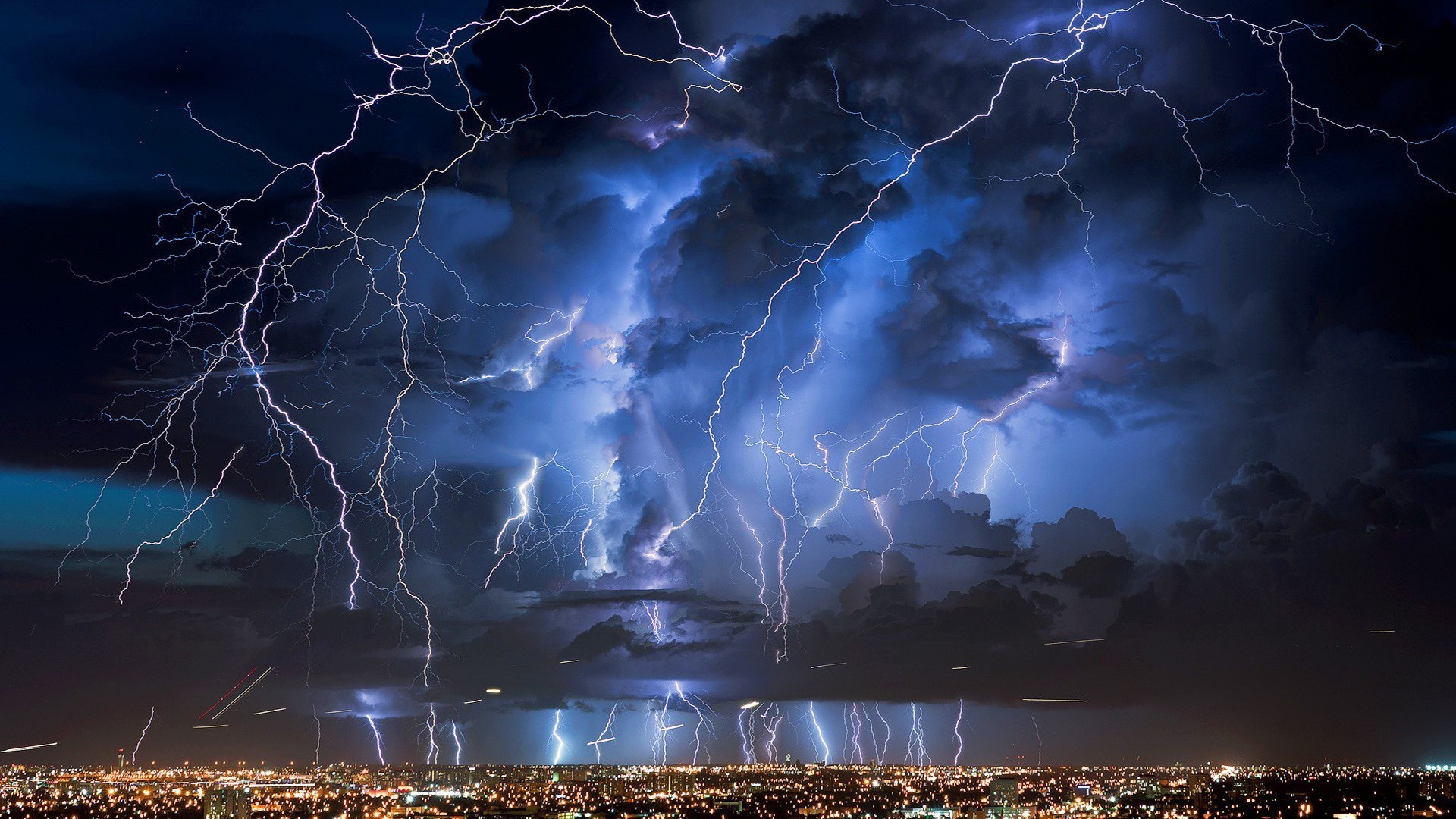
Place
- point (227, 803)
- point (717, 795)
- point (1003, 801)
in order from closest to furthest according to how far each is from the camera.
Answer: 1. point (227, 803)
2. point (1003, 801)
3. point (717, 795)

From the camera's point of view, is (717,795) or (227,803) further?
(717,795)

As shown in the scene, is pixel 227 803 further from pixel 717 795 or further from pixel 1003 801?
pixel 1003 801

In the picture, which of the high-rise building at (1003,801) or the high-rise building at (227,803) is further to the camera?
the high-rise building at (227,803)

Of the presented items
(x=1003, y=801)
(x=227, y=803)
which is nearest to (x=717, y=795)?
(x=1003, y=801)

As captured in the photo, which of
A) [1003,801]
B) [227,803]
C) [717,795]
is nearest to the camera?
[227,803]

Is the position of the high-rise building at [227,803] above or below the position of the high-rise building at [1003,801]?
above

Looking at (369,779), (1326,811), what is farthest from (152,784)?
(1326,811)

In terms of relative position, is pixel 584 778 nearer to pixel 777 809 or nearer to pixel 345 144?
pixel 777 809

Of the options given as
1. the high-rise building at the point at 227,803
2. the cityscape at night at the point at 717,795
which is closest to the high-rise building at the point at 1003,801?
the cityscape at night at the point at 717,795

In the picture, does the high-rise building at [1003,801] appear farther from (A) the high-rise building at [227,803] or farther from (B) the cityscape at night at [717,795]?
(A) the high-rise building at [227,803]
